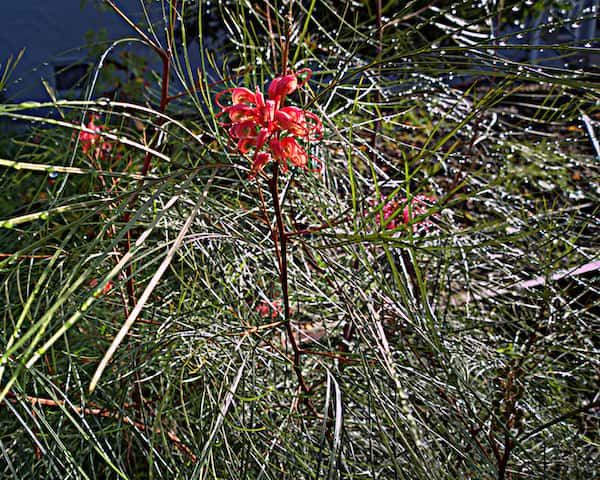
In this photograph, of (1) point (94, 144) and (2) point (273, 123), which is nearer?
(2) point (273, 123)

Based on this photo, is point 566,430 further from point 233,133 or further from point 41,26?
point 41,26

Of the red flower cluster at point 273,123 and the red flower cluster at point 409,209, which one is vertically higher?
the red flower cluster at point 273,123

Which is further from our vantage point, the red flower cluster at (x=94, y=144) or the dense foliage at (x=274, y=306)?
the red flower cluster at (x=94, y=144)

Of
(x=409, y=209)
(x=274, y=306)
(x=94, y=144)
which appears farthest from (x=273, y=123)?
(x=94, y=144)

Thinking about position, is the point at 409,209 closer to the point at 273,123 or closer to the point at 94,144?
the point at 273,123

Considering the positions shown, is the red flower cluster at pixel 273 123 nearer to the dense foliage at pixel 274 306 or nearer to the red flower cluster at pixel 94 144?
the dense foliage at pixel 274 306

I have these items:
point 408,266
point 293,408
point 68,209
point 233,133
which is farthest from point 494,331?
point 68,209

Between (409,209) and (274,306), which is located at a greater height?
(409,209)

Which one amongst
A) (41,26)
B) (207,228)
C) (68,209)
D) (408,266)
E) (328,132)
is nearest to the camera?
(68,209)

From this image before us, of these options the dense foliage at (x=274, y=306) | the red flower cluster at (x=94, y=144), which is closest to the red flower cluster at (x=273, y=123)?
the dense foliage at (x=274, y=306)

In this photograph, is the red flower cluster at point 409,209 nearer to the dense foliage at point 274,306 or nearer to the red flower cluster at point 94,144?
the dense foliage at point 274,306

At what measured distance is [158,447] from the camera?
66 cm

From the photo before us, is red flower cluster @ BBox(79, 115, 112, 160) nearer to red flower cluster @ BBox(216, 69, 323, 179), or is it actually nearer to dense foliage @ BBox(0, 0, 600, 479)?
dense foliage @ BBox(0, 0, 600, 479)

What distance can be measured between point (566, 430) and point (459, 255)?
0.24 m
